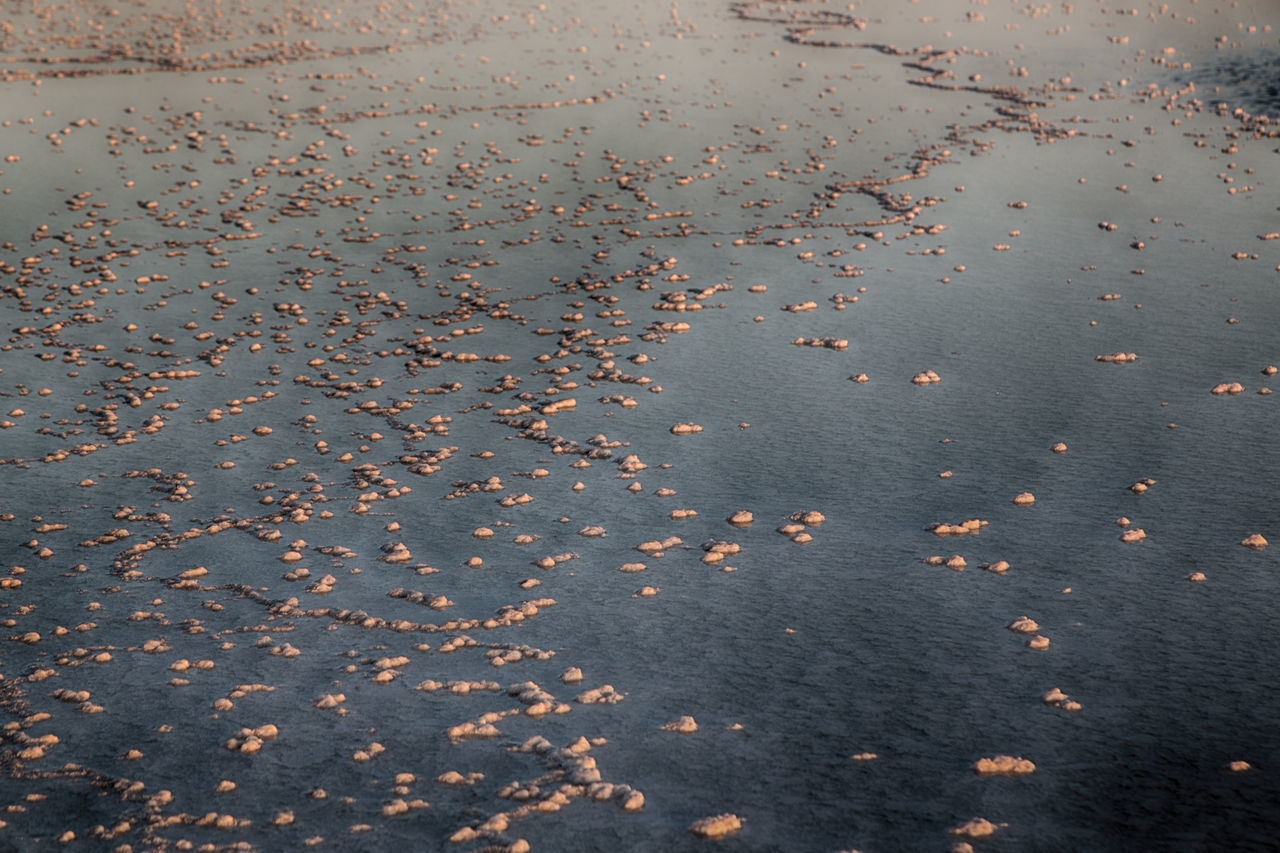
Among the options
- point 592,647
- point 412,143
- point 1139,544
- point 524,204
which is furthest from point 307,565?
point 412,143

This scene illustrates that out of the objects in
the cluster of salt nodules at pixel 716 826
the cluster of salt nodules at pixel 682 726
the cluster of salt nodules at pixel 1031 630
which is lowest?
the cluster of salt nodules at pixel 716 826

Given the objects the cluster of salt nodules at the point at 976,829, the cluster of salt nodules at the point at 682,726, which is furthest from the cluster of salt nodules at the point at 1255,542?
the cluster of salt nodules at the point at 682,726

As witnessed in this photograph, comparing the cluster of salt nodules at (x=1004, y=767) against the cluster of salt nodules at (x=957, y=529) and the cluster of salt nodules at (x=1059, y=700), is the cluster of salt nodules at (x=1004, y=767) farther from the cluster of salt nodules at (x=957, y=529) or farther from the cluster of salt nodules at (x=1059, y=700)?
the cluster of salt nodules at (x=957, y=529)

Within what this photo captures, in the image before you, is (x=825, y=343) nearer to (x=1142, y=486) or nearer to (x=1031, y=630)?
(x=1142, y=486)

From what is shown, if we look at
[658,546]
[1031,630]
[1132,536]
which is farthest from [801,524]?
[1132,536]

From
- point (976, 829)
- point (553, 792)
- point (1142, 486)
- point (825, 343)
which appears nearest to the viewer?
point (976, 829)

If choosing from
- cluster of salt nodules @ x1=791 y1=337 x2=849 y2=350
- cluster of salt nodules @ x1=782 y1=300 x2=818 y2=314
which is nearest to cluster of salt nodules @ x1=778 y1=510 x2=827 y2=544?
cluster of salt nodules @ x1=791 y1=337 x2=849 y2=350
